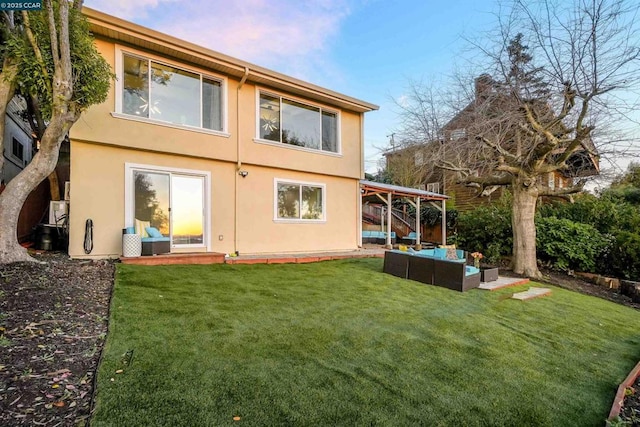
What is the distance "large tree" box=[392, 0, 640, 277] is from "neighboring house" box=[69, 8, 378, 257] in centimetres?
295

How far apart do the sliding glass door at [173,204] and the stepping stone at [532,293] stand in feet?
23.9

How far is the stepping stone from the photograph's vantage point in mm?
6474

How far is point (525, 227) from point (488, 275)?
2.87m

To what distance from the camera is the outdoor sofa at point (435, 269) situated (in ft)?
21.7

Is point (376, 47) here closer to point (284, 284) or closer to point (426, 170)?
point (426, 170)

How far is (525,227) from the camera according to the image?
934 centimetres

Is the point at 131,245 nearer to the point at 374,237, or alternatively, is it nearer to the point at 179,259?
the point at 179,259

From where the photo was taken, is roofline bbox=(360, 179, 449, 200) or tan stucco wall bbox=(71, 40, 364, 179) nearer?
tan stucco wall bbox=(71, 40, 364, 179)

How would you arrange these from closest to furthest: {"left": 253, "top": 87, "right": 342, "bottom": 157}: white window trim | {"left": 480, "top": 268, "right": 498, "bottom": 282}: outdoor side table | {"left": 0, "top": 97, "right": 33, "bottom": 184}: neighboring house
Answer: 1. {"left": 480, "top": 268, "right": 498, "bottom": 282}: outdoor side table
2. {"left": 253, "top": 87, "right": 342, "bottom": 157}: white window trim
3. {"left": 0, "top": 97, "right": 33, "bottom": 184}: neighboring house

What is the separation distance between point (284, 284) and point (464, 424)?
424 centimetres

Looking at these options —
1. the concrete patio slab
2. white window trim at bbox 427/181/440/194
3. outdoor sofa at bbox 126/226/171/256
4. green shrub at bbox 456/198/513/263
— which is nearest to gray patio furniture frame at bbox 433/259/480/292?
the concrete patio slab

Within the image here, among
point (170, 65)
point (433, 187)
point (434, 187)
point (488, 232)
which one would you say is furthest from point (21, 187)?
point (433, 187)

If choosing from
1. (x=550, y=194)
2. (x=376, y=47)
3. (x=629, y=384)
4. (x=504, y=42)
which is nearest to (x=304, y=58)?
(x=376, y=47)

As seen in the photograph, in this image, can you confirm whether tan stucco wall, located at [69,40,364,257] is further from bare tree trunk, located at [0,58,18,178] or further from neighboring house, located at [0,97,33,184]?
neighboring house, located at [0,97,33,184]
